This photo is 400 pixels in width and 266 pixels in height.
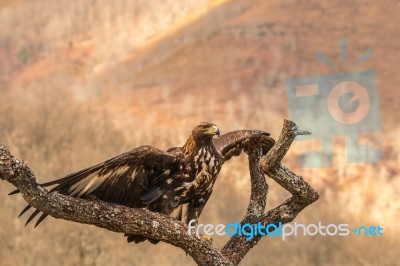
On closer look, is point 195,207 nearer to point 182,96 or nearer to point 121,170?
point 121,170

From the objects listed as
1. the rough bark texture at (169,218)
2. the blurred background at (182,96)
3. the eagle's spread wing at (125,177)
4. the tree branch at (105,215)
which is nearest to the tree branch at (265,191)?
the rough bark texture at (169,218)

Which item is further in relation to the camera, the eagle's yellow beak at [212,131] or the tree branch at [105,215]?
the eagle's yellow beak at [212,131]

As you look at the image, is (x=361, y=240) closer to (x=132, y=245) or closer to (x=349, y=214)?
(x=349, y=214)

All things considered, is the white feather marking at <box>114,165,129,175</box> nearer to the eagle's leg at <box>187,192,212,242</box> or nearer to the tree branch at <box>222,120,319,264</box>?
the eagle's leg at <box>187,192,212,242</box>

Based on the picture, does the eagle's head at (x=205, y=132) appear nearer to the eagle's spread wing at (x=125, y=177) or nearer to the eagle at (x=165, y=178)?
the eagle at (x=165, y=178)

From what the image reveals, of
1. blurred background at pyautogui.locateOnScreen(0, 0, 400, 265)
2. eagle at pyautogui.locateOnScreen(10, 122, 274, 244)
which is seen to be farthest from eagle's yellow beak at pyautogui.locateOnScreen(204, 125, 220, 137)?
blurred background at pyautogui.locateOnScreen(0, 0, 400, 265)
